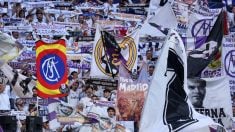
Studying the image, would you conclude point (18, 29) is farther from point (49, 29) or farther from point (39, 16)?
point (49, 29)

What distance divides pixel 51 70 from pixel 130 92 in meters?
1.82

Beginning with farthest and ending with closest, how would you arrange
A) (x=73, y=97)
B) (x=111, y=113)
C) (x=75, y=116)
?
(x=73, y=97)
(x=111, y=113)
(x=75, y=116)

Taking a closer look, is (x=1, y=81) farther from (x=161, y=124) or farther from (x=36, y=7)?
(x=161, y=124)

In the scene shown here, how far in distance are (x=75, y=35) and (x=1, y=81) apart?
2259 millimetres

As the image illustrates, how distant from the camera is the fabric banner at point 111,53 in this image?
496 inches

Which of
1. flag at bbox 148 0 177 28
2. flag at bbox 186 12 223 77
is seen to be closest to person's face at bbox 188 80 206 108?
flag at bbox 186 12 223 77

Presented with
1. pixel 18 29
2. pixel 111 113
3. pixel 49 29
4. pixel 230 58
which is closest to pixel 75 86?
pixel 111 113

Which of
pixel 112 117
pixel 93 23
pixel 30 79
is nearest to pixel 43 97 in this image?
pixel 30 79

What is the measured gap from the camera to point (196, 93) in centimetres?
1135

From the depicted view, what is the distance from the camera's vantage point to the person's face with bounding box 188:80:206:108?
11.1 m

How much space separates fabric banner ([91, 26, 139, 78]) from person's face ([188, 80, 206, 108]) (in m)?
1.56

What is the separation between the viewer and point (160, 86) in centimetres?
664

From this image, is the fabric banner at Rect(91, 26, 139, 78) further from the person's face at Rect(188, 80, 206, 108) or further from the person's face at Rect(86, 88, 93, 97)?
the person's face at Rect(188, 80, 206, 108)

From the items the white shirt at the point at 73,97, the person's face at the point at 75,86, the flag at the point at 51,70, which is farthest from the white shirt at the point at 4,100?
the person's face at the point at 75,86
